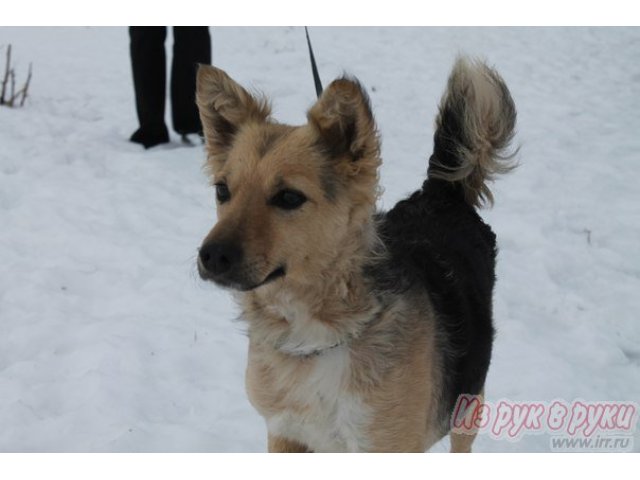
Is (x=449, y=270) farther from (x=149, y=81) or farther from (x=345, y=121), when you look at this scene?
(x=149, y=81)

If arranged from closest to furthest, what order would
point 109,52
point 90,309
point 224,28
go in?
point 90,309, point 109,52, point 224,28

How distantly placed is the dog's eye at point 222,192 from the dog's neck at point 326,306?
0.42m

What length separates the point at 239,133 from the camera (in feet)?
9.94

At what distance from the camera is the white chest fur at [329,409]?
104 inches

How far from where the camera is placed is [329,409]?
8.77 ft

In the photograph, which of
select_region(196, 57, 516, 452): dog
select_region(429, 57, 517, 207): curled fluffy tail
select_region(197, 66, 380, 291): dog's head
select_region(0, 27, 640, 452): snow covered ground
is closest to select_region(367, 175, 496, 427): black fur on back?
select_region(196, 57, 516, 452): dog

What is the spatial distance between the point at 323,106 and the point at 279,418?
4.34 ft

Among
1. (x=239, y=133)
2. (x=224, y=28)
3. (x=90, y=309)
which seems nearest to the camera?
(x=239, y=133)

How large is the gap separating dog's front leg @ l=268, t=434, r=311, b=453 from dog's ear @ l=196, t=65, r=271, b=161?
1.34m

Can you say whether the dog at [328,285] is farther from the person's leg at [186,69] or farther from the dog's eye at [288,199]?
the person's leg at [186,69]

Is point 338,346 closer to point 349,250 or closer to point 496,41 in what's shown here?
point 349,250

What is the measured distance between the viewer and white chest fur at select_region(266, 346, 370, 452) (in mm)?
2641

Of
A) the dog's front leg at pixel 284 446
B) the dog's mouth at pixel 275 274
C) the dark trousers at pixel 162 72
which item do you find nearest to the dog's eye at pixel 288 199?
the dog's mouth at pixel 275 274

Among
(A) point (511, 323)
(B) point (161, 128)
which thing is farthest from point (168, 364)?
(B) point (161, 128)
